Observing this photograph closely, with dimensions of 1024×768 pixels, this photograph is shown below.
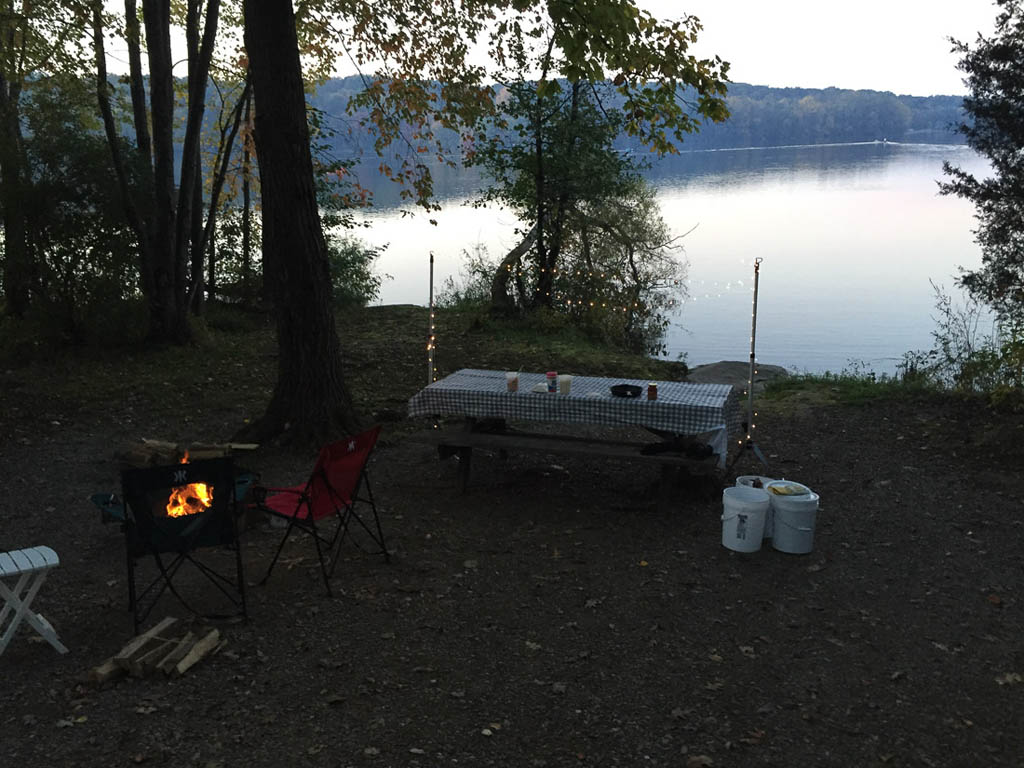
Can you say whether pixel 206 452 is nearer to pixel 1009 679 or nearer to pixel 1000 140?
pixel 1009 679

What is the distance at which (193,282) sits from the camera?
1342cm

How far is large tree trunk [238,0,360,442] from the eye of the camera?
743cm

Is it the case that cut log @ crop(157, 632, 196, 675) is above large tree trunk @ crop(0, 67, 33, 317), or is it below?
below

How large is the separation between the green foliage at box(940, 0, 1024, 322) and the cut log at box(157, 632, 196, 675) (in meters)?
14.8

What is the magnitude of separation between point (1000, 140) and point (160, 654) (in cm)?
1672

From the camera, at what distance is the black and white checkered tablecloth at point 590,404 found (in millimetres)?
6230

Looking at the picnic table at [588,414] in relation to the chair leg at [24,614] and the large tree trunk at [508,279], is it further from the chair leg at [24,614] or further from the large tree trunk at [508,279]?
the large tree trunk at [508,279]

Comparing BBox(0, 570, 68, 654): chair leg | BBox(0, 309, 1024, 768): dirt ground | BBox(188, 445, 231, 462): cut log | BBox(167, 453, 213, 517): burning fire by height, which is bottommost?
BBox(0, 309, 1024, 768): dirt ground

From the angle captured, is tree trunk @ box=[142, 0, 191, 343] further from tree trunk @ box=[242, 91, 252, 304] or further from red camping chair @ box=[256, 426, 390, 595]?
red camping chair @ box=[256, 426, 390, 595]

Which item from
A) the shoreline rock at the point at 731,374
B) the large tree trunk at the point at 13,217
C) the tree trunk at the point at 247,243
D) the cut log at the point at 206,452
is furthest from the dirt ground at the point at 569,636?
the tree trunk at the point at 247,243

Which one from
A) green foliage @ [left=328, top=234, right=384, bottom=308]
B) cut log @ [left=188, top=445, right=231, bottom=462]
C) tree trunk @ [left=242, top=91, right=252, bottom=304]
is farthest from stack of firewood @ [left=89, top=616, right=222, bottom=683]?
green foliage @ [left=328, top=234, right=384, bottom=308]

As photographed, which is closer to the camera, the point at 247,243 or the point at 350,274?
the point at 247,243

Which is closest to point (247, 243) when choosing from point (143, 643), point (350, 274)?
point (350, 274)

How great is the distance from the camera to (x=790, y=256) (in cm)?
3559
